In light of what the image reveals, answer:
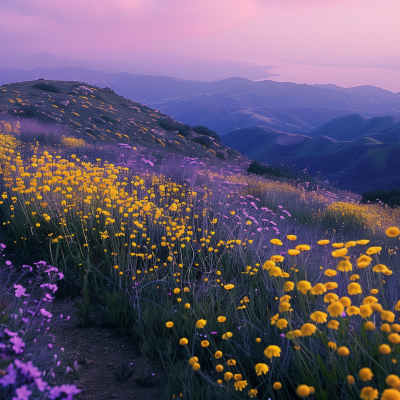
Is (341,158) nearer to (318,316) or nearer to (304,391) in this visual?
(318,316)

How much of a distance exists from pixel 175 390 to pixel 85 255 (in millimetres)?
2128

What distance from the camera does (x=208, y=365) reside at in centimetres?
226

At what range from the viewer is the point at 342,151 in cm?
8731

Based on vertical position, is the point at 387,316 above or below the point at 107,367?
above

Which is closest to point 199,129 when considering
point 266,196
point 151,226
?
point 266,196

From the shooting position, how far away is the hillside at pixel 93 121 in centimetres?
1678

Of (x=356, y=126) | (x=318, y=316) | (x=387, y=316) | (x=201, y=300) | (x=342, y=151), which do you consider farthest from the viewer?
(x=356, y=126)

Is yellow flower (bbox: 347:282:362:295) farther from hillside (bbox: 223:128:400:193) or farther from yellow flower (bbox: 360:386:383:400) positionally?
hillside (bbox: 223:128:400:193)

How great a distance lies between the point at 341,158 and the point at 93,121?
7722 centimetres

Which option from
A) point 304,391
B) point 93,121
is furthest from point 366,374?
point 93,121

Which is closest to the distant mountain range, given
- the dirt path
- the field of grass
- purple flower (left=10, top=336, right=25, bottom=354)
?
the field of grass

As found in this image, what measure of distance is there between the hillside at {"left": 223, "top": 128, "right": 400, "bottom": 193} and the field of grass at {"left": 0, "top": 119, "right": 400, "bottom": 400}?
23924 millimetres

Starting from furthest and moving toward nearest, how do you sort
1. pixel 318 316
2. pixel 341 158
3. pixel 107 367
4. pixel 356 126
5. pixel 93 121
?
pixel 356 126
pixel 341 158
pixel 93 121
pixel 107 367
pixel 318 316

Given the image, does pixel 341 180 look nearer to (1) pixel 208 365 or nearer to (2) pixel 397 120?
(1) pixel 208 365
